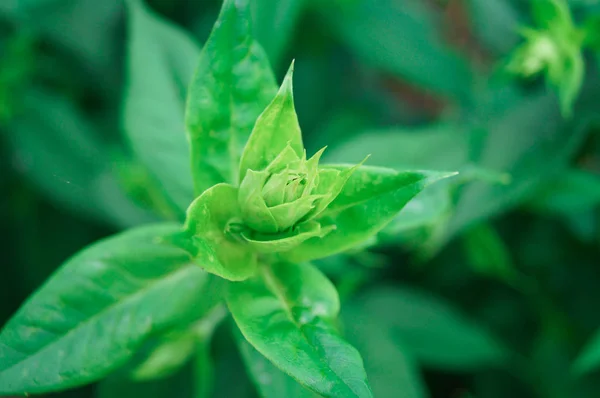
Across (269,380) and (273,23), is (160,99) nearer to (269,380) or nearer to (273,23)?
(273,23)

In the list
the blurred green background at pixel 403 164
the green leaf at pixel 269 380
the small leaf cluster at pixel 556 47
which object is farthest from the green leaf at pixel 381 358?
the small leaf cluster at pixel 556 47

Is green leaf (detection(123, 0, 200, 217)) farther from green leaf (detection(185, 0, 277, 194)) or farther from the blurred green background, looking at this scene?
green leaf (detection(185, 0, 277, 194))

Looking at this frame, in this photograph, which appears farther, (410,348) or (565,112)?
(410,348)

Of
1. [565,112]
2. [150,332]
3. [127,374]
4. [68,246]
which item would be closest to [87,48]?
[68,246]

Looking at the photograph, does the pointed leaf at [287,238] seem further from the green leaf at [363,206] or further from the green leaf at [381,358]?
the green leaf at [381,358]

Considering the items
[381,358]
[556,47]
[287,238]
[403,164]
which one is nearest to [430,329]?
[381,358]

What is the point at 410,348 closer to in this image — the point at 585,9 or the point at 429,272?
the point at 429,272
